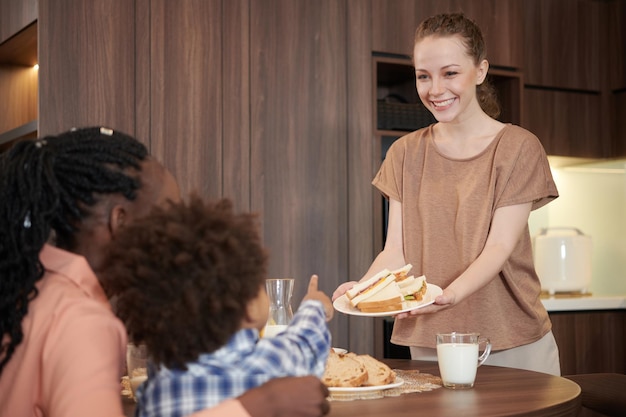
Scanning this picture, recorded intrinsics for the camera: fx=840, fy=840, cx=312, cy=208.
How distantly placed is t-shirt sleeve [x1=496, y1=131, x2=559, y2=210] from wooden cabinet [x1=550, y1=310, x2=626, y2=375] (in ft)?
5.76

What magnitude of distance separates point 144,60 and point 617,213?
275 cm

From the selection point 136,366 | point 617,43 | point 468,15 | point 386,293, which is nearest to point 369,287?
point 386,293

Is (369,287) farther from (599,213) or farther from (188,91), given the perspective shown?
(599,213)

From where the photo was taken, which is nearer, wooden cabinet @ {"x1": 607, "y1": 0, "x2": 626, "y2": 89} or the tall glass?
the tall glass

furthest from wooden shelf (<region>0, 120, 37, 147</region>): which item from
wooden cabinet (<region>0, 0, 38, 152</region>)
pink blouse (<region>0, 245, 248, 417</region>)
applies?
pink blouse (<region>0, 245, 248, 417</region>)

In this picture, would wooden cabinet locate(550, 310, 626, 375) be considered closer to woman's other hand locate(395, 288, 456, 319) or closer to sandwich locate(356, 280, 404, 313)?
woman's other hand locate(395, 288, 456, 319)

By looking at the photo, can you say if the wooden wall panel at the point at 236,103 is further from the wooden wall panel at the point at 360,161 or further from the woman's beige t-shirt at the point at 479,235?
the woman's beige t-shirt at the point at 479,235

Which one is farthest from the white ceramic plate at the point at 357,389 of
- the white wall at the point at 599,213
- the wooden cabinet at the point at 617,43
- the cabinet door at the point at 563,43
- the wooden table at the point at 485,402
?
the wooden cabinet at the point at 617,43

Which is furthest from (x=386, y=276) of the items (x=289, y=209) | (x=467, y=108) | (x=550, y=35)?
(x=550, y=35)

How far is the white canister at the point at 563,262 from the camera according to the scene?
4039 mm

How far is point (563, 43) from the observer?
422 centimetres

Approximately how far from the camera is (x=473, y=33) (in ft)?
7.44

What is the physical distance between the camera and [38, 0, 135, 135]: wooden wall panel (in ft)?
9.62

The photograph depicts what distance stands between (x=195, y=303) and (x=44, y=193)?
1.03 ft
